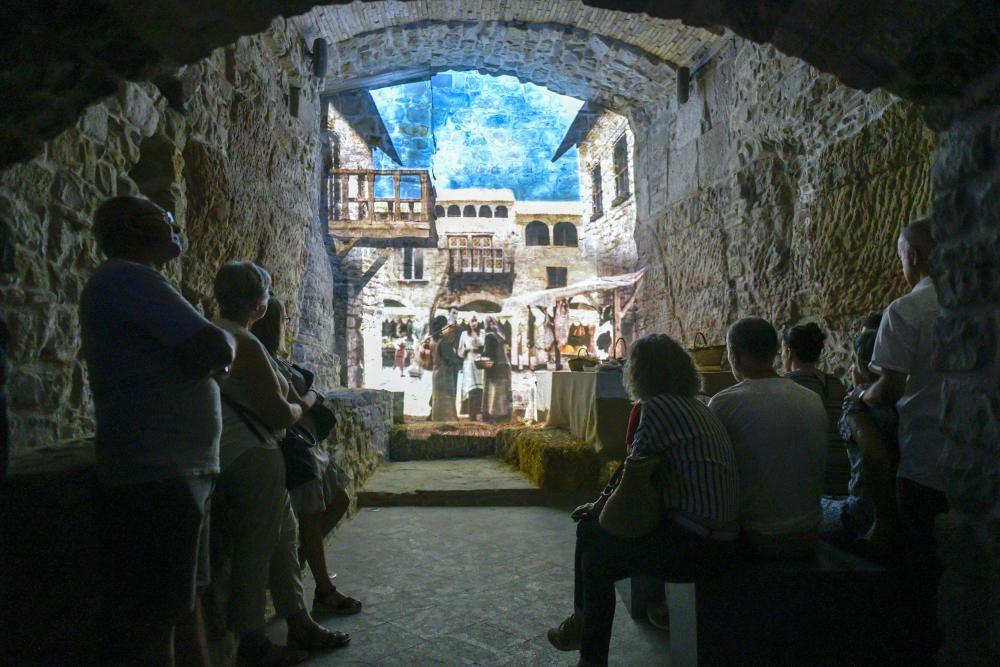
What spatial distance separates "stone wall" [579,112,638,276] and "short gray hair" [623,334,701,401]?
13883 millimetres

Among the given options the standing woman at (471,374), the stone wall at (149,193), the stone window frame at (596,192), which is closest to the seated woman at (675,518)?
the stone wall at (149,193)

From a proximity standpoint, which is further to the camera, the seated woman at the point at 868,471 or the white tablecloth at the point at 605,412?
the white tablecloth at the point at 605,412

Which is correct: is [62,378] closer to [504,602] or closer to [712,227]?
[504,602]

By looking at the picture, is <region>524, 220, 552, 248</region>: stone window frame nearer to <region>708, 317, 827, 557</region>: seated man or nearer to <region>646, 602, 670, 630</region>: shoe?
<region>646, 602, 670, 630</region>: shoe

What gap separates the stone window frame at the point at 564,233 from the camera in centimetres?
2322

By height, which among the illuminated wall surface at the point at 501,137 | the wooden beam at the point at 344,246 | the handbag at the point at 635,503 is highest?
the illuminated wall surface at the point at 501,137

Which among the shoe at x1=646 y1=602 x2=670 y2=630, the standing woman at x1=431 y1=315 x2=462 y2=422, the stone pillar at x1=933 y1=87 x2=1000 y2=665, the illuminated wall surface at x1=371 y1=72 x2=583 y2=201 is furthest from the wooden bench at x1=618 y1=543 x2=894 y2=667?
the illuminated wall surface at x1=371 y1=72 x2=583 y2=201

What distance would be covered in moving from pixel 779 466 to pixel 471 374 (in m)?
10.8

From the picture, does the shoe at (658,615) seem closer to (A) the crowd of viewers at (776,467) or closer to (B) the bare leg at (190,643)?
(A) the crowd of viewers at (776,467)

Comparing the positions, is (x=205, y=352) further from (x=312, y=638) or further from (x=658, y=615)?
(x=658, y=615)

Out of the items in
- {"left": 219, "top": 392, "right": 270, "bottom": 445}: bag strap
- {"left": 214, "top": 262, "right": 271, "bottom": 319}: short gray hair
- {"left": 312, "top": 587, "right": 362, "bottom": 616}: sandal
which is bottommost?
{"left": 312, "top": 587, "right": 362, "bottom": 616}: sandal

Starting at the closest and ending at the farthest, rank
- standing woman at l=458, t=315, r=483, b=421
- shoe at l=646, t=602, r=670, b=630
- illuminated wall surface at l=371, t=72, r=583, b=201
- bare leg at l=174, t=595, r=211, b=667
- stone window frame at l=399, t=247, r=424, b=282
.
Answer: bare leg at l=174, t=595, r=211, b=667 < shoe at l=646, t=602, r=670, b=630 < standing woman at l=458, t=315, r=483, b=421 < stone window frame at l=399, t=247, r=424, b=282 < illuminated wall surface at l=371, t=72, r=583, b=201

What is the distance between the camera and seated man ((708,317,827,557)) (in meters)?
1.99

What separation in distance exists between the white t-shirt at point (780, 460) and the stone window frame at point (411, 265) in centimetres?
1896
